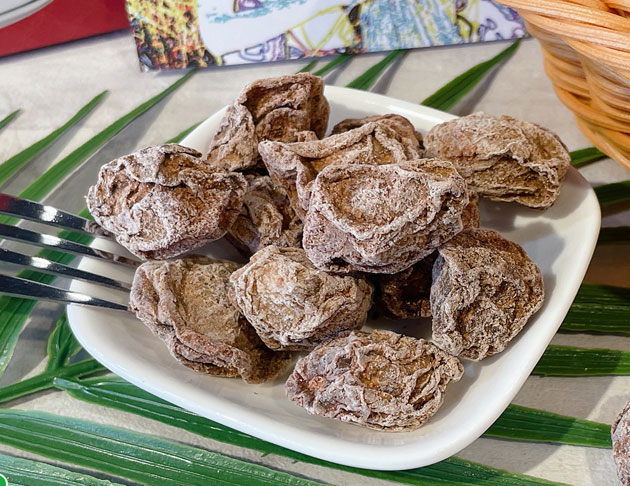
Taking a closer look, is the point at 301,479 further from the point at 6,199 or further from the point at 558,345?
the point at 6,199

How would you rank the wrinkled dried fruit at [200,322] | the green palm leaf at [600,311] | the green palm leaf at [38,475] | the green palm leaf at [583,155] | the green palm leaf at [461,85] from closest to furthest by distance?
the wrinkled dried fruit at [200,322], the green palm leaf at [38,475], the green palm leaf at [600,311], the green palm leaf at [583,155], the green palm leaf at [461,85]

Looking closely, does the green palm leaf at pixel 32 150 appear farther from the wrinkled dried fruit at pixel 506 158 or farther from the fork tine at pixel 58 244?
the wrinkled dried fruit at pixel 506 158

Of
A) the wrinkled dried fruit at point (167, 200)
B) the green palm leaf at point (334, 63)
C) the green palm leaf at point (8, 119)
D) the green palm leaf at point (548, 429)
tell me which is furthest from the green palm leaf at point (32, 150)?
the green palm leaf at point (548, 429)

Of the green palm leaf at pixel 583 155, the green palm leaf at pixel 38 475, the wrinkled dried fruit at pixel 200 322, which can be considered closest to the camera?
the wrinkled dried fruit at pixel 200 322

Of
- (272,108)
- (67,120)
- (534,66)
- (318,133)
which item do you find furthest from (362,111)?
(67,120)

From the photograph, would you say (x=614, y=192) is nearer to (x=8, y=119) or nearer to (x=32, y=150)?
(x=32, y=150)

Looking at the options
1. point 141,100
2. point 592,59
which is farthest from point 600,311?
point 141,100
